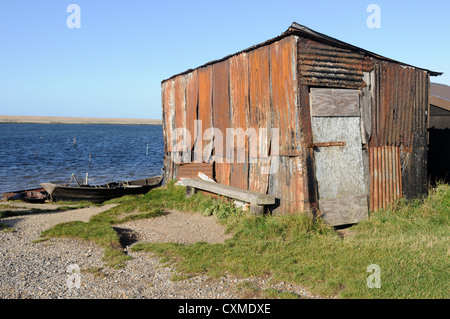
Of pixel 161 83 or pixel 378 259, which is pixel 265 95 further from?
pixel 161 83

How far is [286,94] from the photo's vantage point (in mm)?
8945

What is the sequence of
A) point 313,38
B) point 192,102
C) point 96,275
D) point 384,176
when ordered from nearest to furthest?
point 96,275, point 313,38, point 384,176, point 192,102

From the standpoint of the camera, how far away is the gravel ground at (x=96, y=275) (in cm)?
568

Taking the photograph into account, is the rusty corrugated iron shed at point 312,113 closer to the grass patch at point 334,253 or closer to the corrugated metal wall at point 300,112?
the corrugated metal wall at point 300,112

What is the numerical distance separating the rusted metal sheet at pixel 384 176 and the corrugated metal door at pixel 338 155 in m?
0.36

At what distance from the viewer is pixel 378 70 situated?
996 centimetres

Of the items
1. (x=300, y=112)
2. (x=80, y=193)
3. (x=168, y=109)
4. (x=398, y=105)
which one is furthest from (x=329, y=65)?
(x=80, y=193)

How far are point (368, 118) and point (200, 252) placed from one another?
18.9ft

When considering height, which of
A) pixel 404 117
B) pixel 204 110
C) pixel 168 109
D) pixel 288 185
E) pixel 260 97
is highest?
pixel 168 109

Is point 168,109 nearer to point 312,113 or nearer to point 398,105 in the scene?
point 312,113

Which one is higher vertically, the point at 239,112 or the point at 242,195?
the point at 239,112

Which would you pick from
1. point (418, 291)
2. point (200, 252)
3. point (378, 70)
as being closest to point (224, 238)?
point (200, 252)

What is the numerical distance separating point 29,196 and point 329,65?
1516cm

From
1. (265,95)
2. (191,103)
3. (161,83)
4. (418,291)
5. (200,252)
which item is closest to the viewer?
(418,291)
